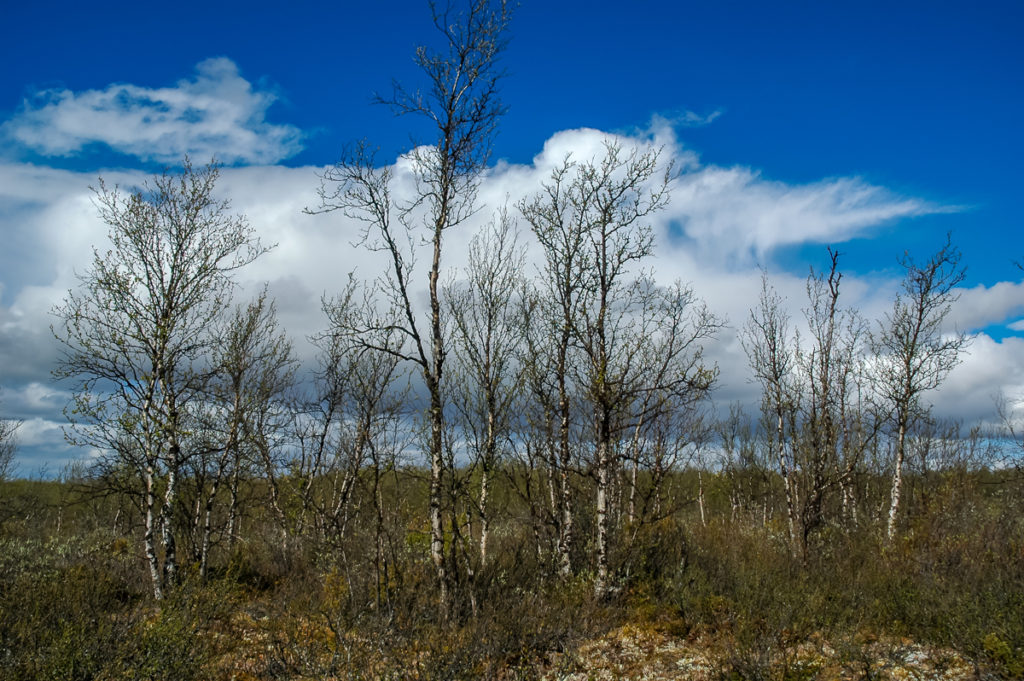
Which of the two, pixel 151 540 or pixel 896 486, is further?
pixel 896 486

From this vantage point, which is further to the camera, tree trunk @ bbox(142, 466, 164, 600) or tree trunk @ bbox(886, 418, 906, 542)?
tree trunk @ bbox(886, 418, 906, 542)

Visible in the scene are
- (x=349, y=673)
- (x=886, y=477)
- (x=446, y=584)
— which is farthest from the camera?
(x=886, y=477)

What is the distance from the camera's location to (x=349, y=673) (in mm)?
9016

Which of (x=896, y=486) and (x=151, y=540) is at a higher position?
(x=896, y=486)

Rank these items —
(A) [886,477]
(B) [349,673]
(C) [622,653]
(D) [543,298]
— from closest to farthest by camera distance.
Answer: (B) [349,673] < (C) [622,653] < (D) [543,298] < (A) [886,477]

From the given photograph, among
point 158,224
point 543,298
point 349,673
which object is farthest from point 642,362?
point 158,224

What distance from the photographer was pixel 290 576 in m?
A: 16.1

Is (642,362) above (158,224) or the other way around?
the other way around

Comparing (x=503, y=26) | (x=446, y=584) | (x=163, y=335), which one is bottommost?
(x=446, y=584)

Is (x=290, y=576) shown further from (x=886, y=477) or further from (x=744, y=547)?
(x=886, y=477)

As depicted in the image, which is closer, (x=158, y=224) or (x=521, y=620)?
(x=521, y=620)

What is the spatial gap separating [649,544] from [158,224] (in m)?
14.2

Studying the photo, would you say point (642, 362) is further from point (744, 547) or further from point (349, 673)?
point (349, 673)

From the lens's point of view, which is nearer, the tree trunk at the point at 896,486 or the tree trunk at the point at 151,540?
the tree trunk at the point at 151,540
